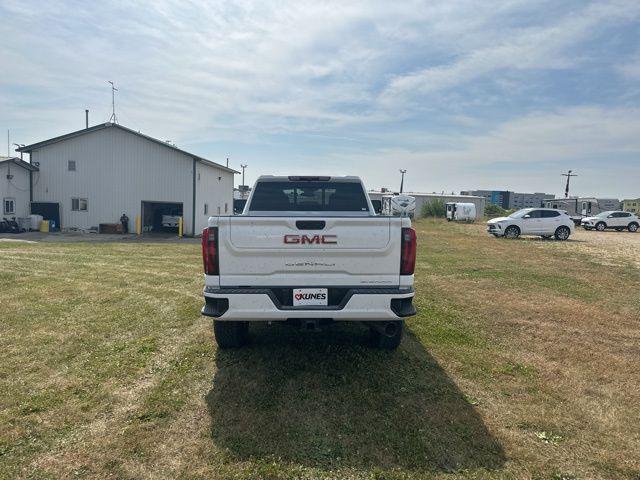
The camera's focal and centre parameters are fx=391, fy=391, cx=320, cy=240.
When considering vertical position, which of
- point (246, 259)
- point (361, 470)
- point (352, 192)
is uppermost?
point (352, 192)

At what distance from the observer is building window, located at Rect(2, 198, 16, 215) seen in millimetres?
20922

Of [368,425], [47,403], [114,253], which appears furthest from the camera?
[114,253]

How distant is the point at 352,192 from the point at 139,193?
785 inches

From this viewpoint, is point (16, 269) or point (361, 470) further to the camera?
point (16, 269)

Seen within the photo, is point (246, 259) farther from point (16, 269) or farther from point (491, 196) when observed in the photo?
point (491, 196)

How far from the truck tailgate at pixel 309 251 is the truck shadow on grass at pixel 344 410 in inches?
42.8

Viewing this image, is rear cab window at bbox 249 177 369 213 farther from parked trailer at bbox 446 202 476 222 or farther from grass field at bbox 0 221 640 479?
parked trailer at bbox 446 202 476 222

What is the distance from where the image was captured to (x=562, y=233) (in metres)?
22.0

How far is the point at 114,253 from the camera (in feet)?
45.7

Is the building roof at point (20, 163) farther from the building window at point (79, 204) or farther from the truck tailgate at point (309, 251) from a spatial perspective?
the truck tailgate at point (309, 251)

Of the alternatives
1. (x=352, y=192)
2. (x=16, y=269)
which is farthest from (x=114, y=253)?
(x=352, y=192)

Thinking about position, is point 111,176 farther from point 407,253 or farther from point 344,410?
point 344,410

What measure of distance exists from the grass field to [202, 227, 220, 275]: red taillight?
4.00 feet

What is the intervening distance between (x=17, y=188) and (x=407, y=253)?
25.1 m
